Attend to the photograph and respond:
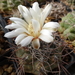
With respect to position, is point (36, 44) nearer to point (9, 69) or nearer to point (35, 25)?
point (35, 25)

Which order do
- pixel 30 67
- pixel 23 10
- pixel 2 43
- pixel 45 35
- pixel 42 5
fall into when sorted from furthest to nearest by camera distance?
pixel 42 5, pixel 2 43, pixel 30 67, pixel 23 10, pixel 45 35

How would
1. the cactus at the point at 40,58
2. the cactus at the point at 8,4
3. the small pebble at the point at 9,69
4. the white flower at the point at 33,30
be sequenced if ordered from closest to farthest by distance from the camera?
the white flower at the point at 33,30
the cactus at the point at 40,58
the small pebble at the point at 9,69
the cactus at the point at 8,4

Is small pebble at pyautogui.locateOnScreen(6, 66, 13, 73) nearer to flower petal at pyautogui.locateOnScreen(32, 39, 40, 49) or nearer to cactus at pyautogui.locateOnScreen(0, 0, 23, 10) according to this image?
flower petal at pyautogui.locateOnScreen(32, 39, 40, 49)

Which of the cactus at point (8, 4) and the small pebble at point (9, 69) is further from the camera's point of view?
the cactus at point (8, 4)

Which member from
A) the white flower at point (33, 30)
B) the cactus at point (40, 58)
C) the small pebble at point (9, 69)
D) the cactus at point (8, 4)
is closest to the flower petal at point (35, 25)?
the white flower at point (33, 30)

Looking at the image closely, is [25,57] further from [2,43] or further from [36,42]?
[2,43]

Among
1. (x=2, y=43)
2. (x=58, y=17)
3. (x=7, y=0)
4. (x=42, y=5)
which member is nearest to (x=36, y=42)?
(x=2, y=43)

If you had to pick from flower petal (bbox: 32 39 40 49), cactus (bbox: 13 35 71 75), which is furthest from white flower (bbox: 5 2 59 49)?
cactus (bbox: 13 35 71 75)

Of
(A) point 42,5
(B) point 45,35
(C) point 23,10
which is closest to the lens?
(B) point 45,35

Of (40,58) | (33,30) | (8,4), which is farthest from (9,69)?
(8,4)

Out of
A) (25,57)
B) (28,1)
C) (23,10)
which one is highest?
(23,10)

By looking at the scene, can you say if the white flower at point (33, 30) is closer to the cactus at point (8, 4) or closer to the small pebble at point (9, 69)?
the small pebble at point (9, 69)
